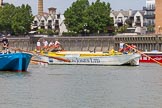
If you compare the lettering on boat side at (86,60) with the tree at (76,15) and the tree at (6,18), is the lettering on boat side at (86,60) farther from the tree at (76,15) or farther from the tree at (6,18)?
the tree at (6,18)

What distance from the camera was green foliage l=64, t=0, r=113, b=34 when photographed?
125m

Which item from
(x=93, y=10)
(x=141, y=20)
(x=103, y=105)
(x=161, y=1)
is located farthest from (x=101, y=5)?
(x=103, y=105)

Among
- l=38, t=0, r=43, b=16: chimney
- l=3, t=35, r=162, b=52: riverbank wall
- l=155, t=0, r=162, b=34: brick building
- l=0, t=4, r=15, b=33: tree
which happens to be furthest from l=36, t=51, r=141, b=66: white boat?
l=38, t=0, r=43, b=16: chimney

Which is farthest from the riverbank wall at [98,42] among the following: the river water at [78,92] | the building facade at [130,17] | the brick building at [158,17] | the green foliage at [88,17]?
the river water at [78,92]

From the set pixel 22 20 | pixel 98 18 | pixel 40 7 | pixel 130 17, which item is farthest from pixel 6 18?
pixel 130 17

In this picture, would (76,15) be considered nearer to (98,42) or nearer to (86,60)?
(98,42)

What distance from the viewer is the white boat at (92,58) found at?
207 ft

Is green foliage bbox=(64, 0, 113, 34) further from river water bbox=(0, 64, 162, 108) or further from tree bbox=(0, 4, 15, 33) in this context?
river water bbox=(0, 64, 162, 108)

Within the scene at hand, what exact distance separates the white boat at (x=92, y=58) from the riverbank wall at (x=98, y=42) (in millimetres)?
48861

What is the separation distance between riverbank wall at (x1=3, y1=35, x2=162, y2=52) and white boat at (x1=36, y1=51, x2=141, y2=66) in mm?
48861

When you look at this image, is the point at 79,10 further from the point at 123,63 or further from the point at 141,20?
the point at 123,63

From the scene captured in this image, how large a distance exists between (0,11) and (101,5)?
29190 millimetres

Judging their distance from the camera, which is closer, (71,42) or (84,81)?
(84,81)

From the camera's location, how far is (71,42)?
419 ft
